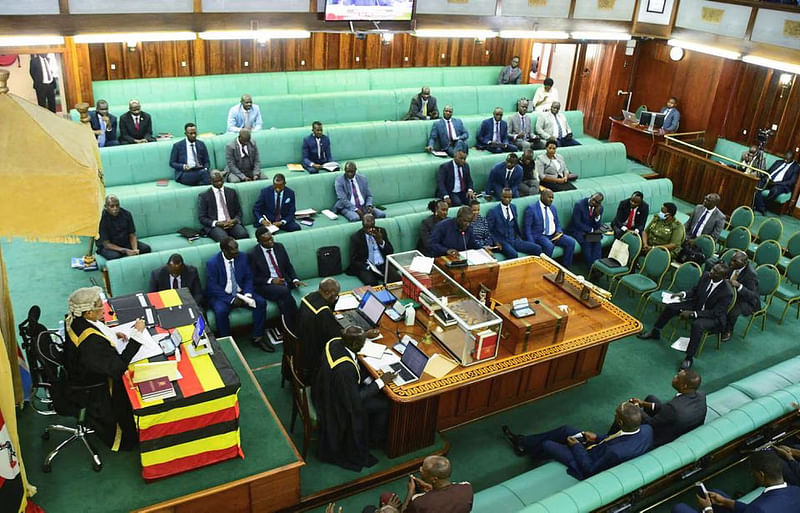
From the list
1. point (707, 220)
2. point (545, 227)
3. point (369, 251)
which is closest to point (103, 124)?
point (369, 251)

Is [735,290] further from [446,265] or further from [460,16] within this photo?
[460,16]

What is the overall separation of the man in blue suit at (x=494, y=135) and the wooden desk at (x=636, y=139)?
3264mm

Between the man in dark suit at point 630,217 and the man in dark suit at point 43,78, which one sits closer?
the man in dark suit at point 630,217

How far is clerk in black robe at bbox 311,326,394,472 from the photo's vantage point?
5402mm

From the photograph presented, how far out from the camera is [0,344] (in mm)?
4367

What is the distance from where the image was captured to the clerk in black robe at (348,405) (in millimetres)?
5402

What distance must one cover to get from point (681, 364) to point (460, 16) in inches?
242

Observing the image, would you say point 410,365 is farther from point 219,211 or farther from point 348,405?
point 219,211

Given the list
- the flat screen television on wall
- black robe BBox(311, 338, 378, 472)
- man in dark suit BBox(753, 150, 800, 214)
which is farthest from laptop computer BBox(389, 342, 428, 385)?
man in dark suit BBox(753, 150, 800, 214)

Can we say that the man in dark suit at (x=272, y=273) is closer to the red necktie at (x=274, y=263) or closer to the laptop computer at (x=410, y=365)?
the red necktie at (x=274, y=263)

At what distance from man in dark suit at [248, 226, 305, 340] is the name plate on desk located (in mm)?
2371

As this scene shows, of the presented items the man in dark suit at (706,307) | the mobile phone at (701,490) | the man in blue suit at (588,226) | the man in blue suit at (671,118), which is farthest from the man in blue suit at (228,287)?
the man in blue suit at (671,118)

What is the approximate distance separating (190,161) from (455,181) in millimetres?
3856

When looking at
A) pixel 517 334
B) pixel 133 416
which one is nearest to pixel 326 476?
pixel 133 416
